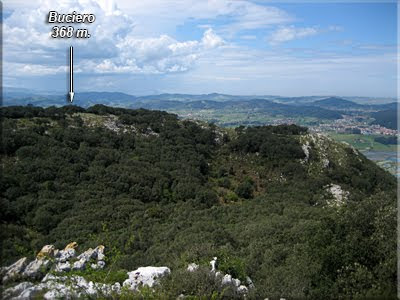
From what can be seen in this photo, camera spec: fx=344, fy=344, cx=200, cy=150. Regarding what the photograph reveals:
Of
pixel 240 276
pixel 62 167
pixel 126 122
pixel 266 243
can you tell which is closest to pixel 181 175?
pixel 62 167

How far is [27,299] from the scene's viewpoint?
8.75m

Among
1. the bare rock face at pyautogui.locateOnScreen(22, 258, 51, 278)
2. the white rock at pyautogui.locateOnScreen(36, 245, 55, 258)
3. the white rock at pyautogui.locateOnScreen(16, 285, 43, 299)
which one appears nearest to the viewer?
the white rock at pyautogui.locateOnScreen(16, 285, 43, 299)

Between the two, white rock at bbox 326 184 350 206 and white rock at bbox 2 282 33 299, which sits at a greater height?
white rock at bbox 2 282 33 299

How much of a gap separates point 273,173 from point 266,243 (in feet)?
100

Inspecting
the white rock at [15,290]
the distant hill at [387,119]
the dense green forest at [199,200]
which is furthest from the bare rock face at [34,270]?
the distant hill at [387,119]

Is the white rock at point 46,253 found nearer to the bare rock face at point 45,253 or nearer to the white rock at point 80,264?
the bare rock face at point 45,253

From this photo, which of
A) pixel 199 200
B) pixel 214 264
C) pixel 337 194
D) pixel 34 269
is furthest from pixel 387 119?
pixel 34 269

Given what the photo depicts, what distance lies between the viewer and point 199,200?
38.7m

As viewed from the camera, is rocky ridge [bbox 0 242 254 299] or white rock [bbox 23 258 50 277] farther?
white rock [bbox 23 258 50 277]

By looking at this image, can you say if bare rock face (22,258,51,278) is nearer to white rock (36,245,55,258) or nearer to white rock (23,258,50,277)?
white rock (23,258,50,277)

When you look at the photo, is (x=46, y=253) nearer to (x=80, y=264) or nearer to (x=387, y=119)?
(x=80, y=264)

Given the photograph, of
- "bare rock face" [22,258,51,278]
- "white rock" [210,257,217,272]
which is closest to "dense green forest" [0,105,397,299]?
"white rock" [210,257,217,272]

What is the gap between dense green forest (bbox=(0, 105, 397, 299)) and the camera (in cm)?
1413

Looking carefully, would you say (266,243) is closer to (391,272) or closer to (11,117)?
(391,272)
